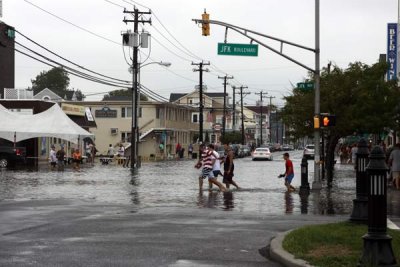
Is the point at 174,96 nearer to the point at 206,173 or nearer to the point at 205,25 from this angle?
the point at 205,25

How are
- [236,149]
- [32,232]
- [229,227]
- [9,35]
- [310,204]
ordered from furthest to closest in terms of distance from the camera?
[236,149] < [9,35] < [310,204] < [229,227] < [32,232]

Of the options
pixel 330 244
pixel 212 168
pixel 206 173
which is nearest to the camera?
pixel 330 244

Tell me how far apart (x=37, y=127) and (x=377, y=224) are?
38.6 m

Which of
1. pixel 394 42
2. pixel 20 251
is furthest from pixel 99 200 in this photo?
pixel 394 42

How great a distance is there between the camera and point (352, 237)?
1037 cm

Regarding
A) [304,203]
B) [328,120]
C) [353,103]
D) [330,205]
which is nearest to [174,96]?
[353,103]

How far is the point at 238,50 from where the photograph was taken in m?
26.0

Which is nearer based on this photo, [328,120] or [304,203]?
[304,203]

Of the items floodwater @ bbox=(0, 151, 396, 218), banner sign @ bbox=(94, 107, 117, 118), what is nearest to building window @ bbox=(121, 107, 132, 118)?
banner sign @ bbox=(94, 107, 117, 118)

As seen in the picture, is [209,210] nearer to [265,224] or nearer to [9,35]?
[265,224]

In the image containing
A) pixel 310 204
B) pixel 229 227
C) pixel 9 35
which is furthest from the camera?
pixel 9 35

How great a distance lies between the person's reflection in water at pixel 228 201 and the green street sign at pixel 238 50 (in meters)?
6.07

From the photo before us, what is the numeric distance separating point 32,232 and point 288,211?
714 cm

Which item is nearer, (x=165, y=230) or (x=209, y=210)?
(x=165, y=230)
